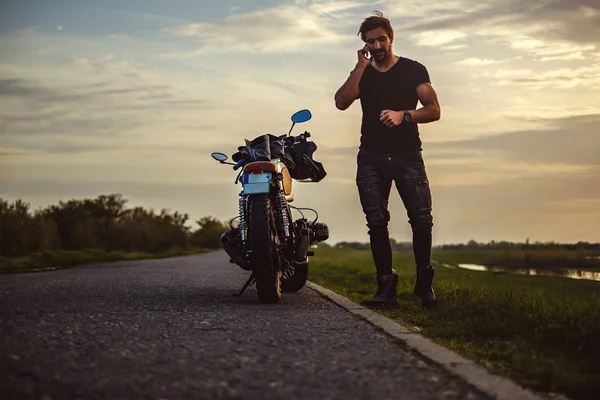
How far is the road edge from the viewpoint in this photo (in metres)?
3.51

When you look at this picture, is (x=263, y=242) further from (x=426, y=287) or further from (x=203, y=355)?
(x=203, y=355)

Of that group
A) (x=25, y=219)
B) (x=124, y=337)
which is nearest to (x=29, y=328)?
(x=124, y=337)

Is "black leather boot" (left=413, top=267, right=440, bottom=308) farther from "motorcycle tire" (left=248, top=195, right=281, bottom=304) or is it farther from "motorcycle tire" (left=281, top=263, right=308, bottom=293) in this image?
"motorcycle tire" (left=281, top=263, right=308, bottom=293)

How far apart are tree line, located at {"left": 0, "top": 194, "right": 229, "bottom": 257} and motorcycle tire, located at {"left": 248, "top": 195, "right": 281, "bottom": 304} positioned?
22.1 m

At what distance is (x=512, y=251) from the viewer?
4041 cm

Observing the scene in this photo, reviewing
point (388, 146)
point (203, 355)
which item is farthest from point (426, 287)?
point (203, 355)

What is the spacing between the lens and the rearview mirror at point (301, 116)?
26.9 feet

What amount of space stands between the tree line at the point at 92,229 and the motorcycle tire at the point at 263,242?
2209 cm

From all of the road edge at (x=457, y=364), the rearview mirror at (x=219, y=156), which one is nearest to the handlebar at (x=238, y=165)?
the rearview mirror at (x=219, y=156)

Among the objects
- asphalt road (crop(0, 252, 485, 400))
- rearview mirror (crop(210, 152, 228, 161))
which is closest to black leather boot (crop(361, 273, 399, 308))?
asphalt road (crop(0, 252, 485, 400))

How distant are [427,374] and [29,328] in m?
2.97

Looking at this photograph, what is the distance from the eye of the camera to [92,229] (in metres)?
51.8

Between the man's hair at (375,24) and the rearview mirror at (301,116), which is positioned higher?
the man's hair at (375,24)

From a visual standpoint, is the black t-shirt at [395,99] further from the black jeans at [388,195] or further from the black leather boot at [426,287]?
the black leather boot at [426,287]
